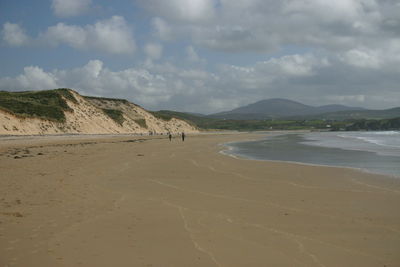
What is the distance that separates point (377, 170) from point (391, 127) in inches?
5028

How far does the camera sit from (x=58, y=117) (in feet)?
201

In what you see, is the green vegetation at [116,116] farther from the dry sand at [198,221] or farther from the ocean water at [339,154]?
the dry sand at [198,221]

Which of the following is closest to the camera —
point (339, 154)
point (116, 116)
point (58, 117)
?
point (339, 154)

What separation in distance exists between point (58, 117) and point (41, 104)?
257 inches

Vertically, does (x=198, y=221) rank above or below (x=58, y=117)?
below

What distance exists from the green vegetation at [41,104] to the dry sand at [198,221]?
44663 millimetres

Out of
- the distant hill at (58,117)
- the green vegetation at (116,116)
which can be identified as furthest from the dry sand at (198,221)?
the green vegetation at (116,116)

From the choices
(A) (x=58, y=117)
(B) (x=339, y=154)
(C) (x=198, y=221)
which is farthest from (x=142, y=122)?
(C) (x=198, y=221)

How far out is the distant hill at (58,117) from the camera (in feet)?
167

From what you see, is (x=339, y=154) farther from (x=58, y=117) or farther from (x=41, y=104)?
(x=41, y=104)

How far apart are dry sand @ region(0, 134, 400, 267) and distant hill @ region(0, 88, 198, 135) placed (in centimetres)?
4058

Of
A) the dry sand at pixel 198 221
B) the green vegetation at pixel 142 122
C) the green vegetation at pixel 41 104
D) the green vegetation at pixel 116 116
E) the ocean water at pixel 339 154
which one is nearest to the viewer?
the dry sand at pixel 198 221

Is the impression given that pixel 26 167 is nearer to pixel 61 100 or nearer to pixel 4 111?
pixel 4 111

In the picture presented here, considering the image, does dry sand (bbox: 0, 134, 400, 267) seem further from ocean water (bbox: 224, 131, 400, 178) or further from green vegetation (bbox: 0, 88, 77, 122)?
green vegetation (bbox: 0, 88, 77, 122)
